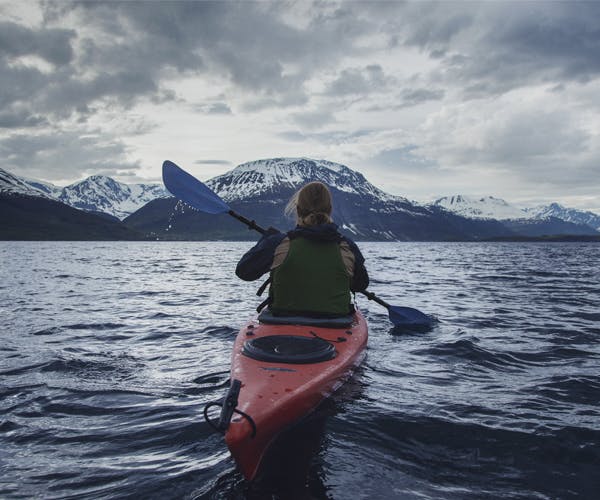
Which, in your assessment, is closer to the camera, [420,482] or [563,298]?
[420,482]

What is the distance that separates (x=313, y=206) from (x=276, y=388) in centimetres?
283

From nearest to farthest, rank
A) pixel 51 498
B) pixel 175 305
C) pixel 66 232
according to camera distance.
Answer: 1. pixel 51 498
2. pixel 175 305
3. pixel 66 232

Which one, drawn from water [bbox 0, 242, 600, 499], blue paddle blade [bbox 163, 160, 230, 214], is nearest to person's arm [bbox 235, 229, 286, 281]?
water [bbox 0, 242, 600, 499]

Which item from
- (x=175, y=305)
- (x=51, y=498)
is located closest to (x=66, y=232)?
(x=175, y=305)

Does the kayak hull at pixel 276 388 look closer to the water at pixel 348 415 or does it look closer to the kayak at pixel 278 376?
the kayak at pixel 278 376

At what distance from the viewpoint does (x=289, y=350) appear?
194 inches

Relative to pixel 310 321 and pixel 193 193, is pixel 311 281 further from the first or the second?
pixel 193 193

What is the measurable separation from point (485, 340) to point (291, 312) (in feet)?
19.1

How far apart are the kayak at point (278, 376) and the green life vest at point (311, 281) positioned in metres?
0.19

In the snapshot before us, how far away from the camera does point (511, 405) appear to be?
578 centimetres

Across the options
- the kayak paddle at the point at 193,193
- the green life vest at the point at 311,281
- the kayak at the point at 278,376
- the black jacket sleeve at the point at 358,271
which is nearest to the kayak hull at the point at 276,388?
the kayak at the point at 278,376

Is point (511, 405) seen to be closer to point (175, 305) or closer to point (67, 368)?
point (67, 368)

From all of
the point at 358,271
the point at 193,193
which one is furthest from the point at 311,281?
the point at 193,193

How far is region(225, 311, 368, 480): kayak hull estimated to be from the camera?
3.45 meters
